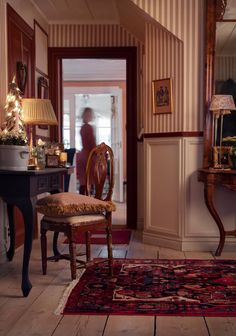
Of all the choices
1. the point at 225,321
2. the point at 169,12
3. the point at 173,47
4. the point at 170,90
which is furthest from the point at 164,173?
the point at 225,321

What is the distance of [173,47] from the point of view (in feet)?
13.9

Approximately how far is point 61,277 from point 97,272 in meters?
0.27

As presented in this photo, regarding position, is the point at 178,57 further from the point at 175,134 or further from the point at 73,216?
the point at 73,216

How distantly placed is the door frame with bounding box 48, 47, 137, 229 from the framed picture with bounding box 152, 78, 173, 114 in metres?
1.05

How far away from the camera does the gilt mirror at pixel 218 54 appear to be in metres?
4.07

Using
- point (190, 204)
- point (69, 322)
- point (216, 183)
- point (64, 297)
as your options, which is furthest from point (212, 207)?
point (69, 322)

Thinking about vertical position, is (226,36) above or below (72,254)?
above

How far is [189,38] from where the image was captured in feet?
13.5

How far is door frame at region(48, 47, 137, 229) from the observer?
18.0 feet

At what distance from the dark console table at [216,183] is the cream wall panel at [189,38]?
50 cm

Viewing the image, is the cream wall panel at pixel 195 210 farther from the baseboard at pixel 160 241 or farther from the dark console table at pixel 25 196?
the dark console table at pixel 25 196

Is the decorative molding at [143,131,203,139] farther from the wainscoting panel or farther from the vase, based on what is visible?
the vase

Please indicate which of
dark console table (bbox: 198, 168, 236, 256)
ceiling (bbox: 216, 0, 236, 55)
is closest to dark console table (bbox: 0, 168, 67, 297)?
dark console table (bbox: 198, 168, 236, 256)

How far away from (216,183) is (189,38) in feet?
4.38
